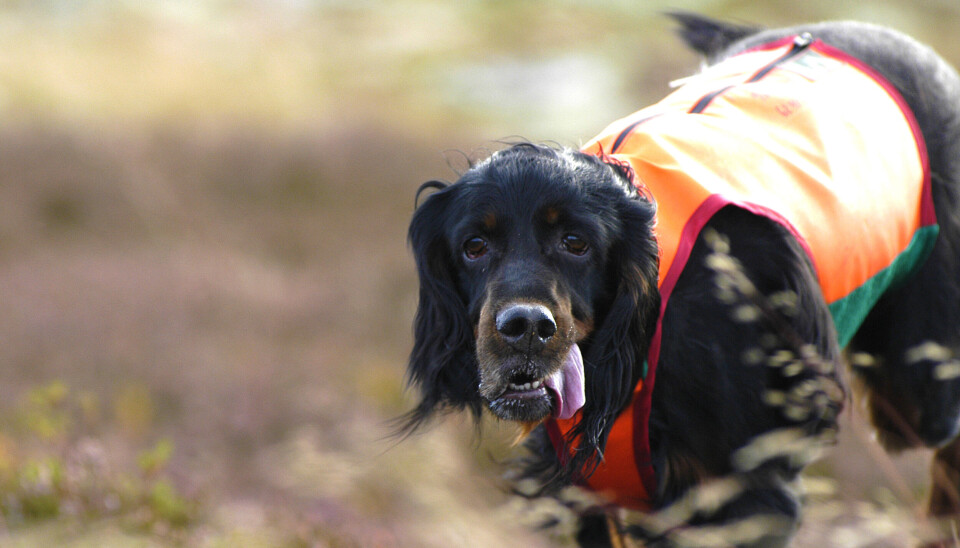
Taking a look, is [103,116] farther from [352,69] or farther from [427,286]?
[427,286]

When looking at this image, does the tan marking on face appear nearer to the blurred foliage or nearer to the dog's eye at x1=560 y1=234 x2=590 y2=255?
the dog's eye at x1=560 y1=234 x2=590 y2=255

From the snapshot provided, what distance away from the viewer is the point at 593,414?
7.91 feet

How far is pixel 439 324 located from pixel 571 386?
431 mm

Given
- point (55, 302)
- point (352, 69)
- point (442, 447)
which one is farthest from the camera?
point (352, 69)

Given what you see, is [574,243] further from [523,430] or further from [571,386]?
[523,430]

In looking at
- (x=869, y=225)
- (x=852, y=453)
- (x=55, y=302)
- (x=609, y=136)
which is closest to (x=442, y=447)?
(x=609, y=136)

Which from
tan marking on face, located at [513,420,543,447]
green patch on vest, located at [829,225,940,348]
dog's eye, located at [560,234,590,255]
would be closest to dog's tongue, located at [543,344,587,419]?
tan marking on face, located at [513,420,543,447]

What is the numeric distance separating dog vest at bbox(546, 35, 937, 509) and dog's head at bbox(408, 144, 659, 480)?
0.29ft

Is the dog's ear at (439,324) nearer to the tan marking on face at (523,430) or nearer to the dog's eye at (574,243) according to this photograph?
the tan marking on face at (523,430)

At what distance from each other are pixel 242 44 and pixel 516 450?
1149 centimetres

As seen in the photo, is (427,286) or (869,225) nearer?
(427,286)

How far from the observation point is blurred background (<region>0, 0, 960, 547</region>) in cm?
308

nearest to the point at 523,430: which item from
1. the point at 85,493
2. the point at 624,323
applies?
the point at 624,323

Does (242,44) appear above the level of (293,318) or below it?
above
